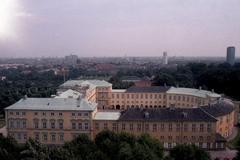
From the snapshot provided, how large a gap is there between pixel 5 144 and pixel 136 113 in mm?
20734

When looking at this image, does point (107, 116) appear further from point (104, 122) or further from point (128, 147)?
point (128, 147)

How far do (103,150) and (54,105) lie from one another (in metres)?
17.1

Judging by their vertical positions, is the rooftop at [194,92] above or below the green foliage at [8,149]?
above

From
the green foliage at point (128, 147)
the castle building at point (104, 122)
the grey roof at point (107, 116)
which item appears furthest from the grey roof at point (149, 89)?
the green foliage at point (128, 147)

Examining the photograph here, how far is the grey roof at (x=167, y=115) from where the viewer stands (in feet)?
148

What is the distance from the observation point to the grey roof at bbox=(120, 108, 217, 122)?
45.1 meters

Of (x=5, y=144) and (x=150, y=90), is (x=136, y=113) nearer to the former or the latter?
(x=5, y=144)

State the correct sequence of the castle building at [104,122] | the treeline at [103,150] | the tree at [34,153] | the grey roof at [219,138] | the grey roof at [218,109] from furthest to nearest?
the grey roof at [218,109] → the castle building at [104,122] → the grey roof at [219,138] → the treeline at [103,150] → the tree at [34,153]

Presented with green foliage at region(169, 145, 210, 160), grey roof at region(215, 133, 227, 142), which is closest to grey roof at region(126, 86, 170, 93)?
grey roof at region(215, 133, 227, 142)

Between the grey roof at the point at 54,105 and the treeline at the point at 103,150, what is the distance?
1085 centimetres

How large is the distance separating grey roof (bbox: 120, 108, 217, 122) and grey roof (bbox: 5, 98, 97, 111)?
6026mm

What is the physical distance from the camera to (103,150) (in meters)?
31.9

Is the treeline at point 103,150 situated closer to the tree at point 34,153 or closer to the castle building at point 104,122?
the tree at point 34,153

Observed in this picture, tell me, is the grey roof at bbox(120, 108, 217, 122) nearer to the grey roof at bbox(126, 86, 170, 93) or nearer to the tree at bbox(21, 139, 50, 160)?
the tree at bbox(21, 139, 50, 160)
